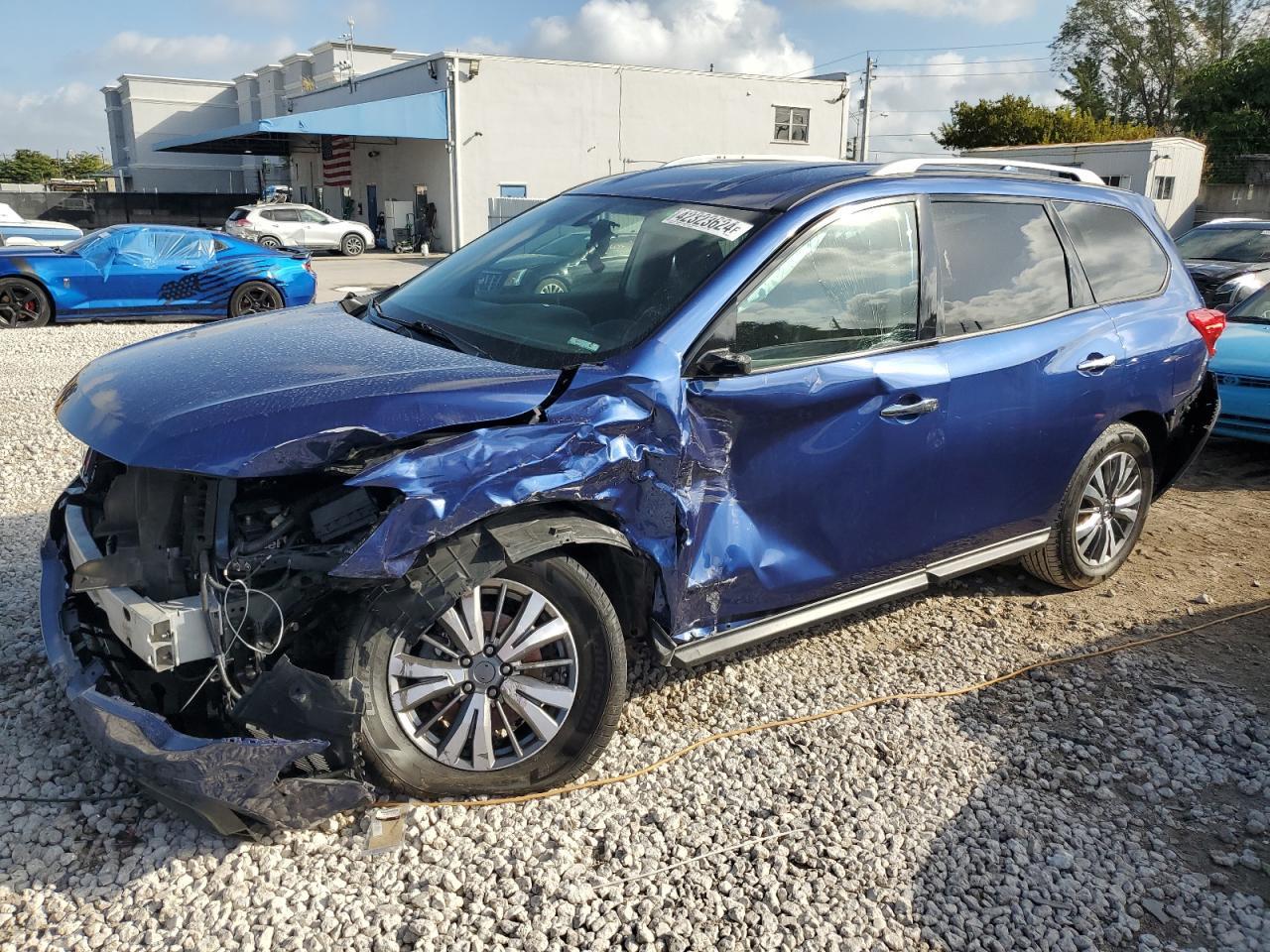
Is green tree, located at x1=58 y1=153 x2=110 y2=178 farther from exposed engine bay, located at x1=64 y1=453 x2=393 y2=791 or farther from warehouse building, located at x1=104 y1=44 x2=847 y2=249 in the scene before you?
exposed engine bay, located at x1=64 y1=453 x2=393 y2=791

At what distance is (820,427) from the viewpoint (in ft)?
11.4

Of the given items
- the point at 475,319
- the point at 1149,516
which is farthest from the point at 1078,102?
the point at 475,319

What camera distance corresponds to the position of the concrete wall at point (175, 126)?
57219mm

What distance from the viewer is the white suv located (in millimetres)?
27500

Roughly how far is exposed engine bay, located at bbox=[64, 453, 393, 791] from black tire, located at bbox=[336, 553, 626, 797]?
12cm

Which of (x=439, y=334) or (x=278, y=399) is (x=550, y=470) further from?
(x=439, y=334)

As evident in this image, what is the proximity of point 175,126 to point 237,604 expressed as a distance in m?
68.4

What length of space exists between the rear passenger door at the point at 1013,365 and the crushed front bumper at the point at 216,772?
2.52 metres

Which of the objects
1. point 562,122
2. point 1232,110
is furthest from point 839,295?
point 1232,110

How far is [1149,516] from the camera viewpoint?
251 inches

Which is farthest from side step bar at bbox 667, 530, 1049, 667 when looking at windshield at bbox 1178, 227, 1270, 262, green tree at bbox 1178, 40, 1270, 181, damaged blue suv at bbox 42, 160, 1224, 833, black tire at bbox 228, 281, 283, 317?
green tree at bbox 1178, 40, 1270, 181

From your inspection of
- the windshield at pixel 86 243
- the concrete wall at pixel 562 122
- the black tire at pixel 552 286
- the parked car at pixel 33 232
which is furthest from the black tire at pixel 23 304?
the concrete wall at pixel 562 122

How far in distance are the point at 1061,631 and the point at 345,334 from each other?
3422 mm

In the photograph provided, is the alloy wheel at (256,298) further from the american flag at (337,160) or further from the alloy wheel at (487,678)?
the american flag at (337,160)
